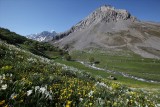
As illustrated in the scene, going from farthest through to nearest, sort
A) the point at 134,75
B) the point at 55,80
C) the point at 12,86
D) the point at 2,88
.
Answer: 1. the point at 134,75
2. the point at 55,80
3. the point at 12,86
4. the point at 2,88

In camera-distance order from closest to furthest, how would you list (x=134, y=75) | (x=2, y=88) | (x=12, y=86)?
(x=2, y=88)
(x=12, y=86)
(x=134, y=75)

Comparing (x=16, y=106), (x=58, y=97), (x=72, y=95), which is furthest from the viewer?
(x=72, y=95)

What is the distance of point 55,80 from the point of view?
11.0 meters

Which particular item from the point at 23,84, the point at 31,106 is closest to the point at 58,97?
the point at 23,84

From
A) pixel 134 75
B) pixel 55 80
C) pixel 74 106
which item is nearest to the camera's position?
pixel 74 106

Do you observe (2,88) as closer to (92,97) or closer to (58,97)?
(58,97)

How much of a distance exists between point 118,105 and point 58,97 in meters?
1.98

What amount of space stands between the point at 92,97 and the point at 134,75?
144210mm

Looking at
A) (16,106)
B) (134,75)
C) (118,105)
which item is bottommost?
(134,75)

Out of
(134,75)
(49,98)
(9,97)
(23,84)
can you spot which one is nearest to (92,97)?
(49,98)

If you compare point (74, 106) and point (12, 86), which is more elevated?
point (12, 86)

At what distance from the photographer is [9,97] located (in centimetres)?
569

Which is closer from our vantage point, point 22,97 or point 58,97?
point 22,97

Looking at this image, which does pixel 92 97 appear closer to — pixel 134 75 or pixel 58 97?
pixel 58 97
